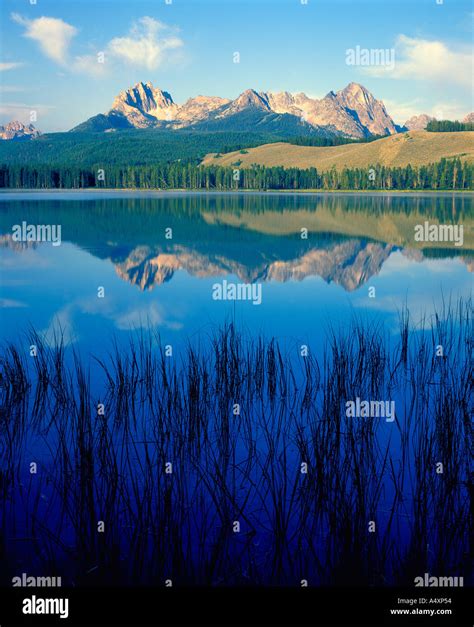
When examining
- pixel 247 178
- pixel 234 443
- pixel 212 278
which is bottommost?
pixel 234 443

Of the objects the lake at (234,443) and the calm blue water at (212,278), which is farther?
the calm blue water at (212,278)

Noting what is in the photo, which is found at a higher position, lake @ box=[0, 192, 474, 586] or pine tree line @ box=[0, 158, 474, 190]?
pine tree line @ box=[0, 158, 474, 190]

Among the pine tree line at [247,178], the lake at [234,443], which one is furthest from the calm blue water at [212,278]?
the pine tree line at [247,178]

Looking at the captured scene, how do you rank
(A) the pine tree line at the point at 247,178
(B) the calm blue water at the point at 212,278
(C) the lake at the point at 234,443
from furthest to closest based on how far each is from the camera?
(A) the pine tree line at the point at 247,178
(B) the calm blue water at the point at 212,278
(C) the lake at the point at 234,443

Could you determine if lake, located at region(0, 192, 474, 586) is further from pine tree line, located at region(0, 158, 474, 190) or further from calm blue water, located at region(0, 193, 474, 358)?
pine tree line, located at region(0, 158, 474, 190)

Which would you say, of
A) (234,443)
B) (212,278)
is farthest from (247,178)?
(234,443)

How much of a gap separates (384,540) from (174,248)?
87.0ft

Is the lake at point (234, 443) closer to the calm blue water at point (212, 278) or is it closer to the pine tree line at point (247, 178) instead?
the calm blue water at point (212, 278)

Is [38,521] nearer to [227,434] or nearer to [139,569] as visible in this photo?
[139,569]

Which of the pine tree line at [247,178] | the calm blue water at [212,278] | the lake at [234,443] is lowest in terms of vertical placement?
the lake at [234,443]

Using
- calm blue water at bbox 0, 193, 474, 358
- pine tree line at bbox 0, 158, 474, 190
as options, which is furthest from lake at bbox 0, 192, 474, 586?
pine tree line at bbox 0, 158, 474, 190

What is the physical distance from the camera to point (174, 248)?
31375 millimetres

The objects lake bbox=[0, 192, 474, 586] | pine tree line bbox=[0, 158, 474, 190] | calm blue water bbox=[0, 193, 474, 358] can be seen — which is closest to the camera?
lake bbox=[0, 192, 474, 586]

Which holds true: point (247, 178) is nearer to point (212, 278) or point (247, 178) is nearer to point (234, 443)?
point (212, 278)
